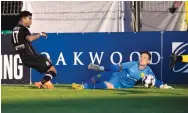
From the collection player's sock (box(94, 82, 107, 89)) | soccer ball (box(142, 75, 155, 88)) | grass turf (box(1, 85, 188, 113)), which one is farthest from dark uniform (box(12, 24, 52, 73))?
soccer ball (box(142, 75, 155, 88))

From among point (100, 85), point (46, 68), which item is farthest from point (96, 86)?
→ point (46, 68)

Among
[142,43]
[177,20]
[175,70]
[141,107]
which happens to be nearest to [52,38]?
[142,43]

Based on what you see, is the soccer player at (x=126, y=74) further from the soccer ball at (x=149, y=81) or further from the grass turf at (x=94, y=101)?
the grass turf at (x=94, y=101)

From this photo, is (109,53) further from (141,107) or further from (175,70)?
(141,107)

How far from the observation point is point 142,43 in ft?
41.9

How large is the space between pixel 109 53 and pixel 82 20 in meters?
3.04

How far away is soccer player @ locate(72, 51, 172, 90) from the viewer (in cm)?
1148

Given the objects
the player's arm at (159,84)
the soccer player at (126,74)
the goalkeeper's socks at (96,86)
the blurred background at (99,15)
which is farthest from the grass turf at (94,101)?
the blurred background at (99,15)

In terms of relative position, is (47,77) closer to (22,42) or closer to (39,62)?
(39,62)

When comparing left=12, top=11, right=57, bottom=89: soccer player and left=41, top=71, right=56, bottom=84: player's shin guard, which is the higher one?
left=12, top=11, right=57, bottom=89: soccer player

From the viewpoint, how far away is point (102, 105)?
27.3 feet

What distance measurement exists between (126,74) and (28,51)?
2024 millimetres

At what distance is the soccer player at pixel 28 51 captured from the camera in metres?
11.6

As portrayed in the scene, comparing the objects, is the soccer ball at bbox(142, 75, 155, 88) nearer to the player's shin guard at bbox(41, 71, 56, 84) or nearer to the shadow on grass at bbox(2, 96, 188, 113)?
the player's shin guard at bbox(41, 71, 56, 84)
